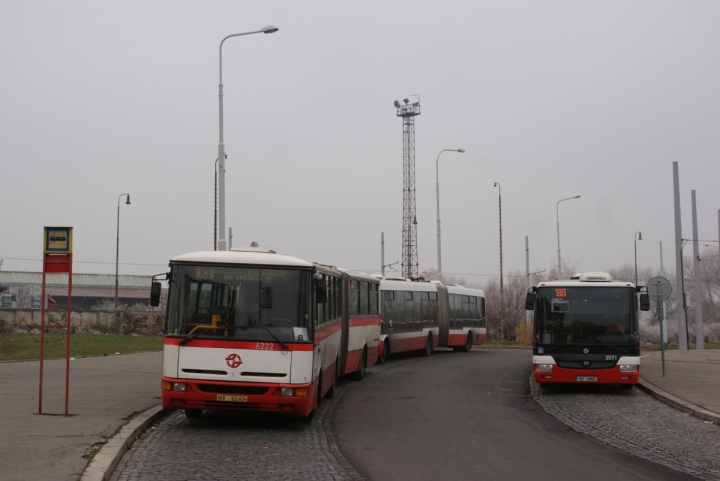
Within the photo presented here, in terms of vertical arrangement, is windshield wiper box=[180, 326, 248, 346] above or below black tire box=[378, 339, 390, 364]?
above

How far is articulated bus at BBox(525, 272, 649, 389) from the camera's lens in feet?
55.8

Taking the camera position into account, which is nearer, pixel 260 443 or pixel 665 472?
pixel 665 472

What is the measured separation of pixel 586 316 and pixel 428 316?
14.2m

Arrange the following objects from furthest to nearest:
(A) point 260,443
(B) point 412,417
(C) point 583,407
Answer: (C) point 583,407 < (B) point 412,417 < (A) point 260,443

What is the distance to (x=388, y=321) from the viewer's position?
27.0m

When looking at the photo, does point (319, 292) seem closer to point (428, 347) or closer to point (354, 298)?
point (354, 298)

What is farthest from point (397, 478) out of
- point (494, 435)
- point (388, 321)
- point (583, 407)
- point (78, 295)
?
point (78, 295)

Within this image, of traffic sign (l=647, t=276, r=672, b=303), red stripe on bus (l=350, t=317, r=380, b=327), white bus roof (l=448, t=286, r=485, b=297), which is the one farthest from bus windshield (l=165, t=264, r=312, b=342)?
white bus roof (l=448, t=286, r=485, b=297)

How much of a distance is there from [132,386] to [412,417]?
6375 millimetres

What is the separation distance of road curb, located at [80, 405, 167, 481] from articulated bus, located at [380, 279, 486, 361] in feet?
46.3

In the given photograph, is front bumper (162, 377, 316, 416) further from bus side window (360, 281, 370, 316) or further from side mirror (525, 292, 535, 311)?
bus side window (360, 281, 370, 316)

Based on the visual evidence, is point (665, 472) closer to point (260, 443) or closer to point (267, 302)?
point (260, 443)

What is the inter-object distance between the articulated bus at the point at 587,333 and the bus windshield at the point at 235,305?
7226 millimetres

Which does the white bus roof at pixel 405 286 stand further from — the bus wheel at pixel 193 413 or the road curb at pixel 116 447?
the road curb at pixel 116 447
